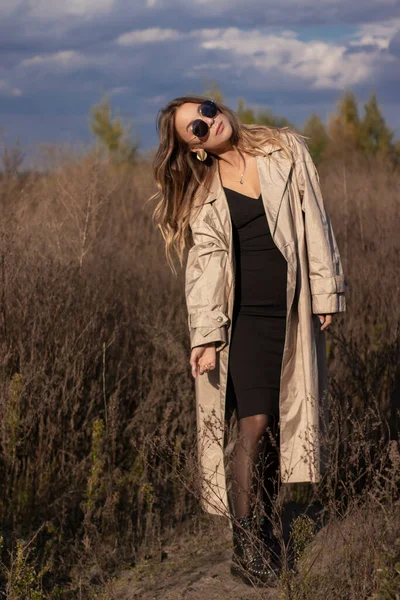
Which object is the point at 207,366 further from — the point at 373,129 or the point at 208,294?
the point at 373,129

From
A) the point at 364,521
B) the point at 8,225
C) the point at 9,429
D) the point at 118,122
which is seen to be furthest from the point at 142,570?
the point at 118,122

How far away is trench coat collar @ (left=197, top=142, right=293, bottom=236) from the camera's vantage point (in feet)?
9.74

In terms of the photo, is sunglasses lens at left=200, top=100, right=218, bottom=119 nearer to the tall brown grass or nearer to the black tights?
the black tights

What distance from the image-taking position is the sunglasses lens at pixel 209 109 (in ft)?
9.92

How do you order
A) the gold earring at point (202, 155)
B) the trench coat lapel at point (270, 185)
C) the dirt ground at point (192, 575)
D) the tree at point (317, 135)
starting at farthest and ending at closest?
the tree at point (317, 135)
the dirt ground at point (192, 575)
the gold earring at point (202, 155)
the trench coat lapel at point (270, 185)

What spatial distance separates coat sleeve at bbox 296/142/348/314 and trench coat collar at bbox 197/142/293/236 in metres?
0.09

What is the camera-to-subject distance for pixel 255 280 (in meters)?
3.03

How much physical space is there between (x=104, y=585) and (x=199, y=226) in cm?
154

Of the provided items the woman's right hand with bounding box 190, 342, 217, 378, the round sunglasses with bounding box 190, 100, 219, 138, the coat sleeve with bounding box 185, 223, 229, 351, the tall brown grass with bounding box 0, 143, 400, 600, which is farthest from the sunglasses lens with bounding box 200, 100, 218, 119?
the tall brown grass with bounding box 0, 143, 400, 600

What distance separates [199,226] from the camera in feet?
10.2

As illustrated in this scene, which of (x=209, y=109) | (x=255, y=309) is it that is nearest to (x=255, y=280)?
(x=255, y=309)

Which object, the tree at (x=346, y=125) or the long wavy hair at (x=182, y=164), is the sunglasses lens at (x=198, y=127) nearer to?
the long wavy hair at (x=182, y=164)

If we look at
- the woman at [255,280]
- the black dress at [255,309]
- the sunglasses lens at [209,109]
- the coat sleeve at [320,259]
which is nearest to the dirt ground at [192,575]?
the woman at [255,280]

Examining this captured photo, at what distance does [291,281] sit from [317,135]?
16491 millimetres
